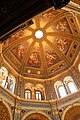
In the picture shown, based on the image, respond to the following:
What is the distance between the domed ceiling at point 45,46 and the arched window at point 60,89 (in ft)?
4.88

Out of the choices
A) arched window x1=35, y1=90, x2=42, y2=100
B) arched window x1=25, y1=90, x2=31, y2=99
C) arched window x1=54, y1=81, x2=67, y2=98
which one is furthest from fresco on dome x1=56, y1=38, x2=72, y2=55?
arched window x1=25, y1=90, x2=31, y2=99

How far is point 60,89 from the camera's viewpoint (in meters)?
17.4

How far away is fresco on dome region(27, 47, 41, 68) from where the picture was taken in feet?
66.6

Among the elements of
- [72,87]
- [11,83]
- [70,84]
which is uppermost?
[11,83]

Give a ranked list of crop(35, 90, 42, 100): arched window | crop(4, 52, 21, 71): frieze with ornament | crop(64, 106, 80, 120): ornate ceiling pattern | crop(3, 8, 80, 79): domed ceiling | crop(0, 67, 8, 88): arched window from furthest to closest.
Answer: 1. crop(3, 8, 80, 79): domed ceiling
2. crop(4, 52, 21, 71): frieze with ornament
3. crop(35, 90, 42, 100): arched window
4. crop(0, 67, 8, 88): arched window
5. crop(64, 106, 80, 120): ornate ceiling pattern

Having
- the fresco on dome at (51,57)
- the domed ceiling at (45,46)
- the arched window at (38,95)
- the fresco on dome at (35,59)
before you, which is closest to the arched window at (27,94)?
the arched window at (38,95)

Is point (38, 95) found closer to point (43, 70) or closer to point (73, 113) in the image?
point (43, 70)

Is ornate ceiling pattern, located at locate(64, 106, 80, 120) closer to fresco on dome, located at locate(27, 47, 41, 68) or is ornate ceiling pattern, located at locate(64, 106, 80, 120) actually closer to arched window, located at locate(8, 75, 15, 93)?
arched window, located at locate(8, 75, 15, 93)

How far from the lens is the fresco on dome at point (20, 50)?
64.6ft

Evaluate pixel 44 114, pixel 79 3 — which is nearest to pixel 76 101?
pixel 44 114

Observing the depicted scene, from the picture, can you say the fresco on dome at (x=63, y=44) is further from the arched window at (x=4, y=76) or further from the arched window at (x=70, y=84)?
the arched window at (x=4, y=76)

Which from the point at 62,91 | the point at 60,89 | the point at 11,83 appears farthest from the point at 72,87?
the point at 11,83

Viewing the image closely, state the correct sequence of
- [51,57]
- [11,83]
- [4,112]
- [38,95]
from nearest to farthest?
[4,112]
[11,83]
[38,95]
[51,57]

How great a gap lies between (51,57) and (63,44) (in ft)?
6.74
